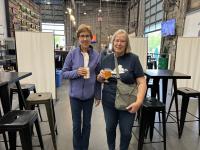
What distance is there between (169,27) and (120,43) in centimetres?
806

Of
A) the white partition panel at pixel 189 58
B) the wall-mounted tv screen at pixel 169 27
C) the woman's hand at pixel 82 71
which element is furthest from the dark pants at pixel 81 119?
the wall-mounted tv screen at pixel 169 27

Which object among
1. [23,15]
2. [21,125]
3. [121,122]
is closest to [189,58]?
[121,122]

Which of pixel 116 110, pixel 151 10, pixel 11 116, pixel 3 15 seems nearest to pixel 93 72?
pixel 116 110

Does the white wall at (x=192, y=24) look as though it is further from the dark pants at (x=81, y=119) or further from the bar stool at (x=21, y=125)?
the bar stool at (x=21, y=125)

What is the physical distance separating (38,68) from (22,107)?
1.71 meters

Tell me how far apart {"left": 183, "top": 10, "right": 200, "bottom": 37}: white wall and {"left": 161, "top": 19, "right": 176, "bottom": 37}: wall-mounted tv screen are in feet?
3.08

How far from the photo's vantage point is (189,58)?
16.4ft

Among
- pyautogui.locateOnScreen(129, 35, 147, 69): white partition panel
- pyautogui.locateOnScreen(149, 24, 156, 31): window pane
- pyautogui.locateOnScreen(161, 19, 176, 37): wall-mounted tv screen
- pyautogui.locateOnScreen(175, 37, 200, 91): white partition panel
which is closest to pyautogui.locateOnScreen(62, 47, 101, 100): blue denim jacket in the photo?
pyautogui.locateOnScreen(129, 35, 147, 69): white partition panel

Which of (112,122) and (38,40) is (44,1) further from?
(112,122)

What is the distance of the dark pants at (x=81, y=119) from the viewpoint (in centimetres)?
202

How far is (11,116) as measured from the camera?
1.83m

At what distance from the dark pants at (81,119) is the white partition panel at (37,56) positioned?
247cm

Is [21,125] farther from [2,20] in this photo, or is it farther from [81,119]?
[2,20]

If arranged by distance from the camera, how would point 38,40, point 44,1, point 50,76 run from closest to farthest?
1. point 38,40
2. point 50,76
3. point 44,1
